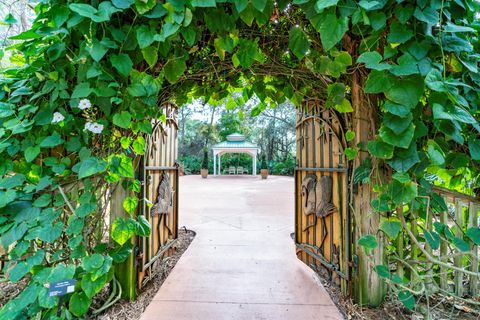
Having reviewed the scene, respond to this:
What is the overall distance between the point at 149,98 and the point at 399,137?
47.9 inches

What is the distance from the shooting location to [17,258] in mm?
1293

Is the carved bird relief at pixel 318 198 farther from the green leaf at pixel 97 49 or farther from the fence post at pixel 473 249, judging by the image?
the green leaf at pixel 97 49

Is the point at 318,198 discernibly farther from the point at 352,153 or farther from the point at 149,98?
the point at 149,98

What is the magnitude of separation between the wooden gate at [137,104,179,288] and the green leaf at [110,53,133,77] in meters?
0.74

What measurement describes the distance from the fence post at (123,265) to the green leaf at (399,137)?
5.22ft

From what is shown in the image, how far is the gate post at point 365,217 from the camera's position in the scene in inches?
59.4

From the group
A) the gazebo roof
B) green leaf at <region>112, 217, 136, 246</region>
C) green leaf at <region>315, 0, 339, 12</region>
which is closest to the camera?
green leaf at <region>315, 0, 339, 12</region>

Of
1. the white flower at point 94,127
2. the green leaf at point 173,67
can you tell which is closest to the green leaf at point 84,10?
the green leaf at point 173,67

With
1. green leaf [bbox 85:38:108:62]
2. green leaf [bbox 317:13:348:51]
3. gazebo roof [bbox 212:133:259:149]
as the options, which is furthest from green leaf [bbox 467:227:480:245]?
gazebo roof [bbox 212:133:259:149]

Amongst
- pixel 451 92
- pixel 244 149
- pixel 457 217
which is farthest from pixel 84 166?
pixel 244 149

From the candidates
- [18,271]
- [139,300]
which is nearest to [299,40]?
[18,271]

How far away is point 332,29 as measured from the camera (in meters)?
0.98

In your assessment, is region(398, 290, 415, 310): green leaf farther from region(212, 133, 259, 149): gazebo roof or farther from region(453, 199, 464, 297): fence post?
region(212, 133, 259, 149): gazebo roof

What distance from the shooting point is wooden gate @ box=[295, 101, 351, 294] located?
5.92 ft
